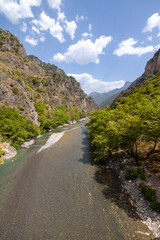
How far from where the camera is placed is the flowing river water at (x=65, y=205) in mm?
9016

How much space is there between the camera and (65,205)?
1183 cm

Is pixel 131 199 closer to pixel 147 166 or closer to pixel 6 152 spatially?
pixel 147 166

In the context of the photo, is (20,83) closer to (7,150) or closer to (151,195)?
(7,150)

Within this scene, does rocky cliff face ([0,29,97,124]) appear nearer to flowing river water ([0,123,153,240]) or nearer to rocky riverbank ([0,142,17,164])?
rocky riverbank ([0,142,17,164])

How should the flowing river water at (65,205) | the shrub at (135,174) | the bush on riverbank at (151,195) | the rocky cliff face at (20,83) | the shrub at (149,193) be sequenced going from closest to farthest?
the flowing river water at (65,205), the bush on riverbank at (151,195), the shrub at (149,193), the shrub at (135,174), the rocky cliff face at (20,83)

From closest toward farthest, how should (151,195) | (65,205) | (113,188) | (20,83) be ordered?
(151,195) < (65,205) < (113,188) < (20,83)

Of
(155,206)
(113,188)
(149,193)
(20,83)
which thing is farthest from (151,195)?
(20,83)

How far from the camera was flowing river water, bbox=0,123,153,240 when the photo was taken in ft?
29.6

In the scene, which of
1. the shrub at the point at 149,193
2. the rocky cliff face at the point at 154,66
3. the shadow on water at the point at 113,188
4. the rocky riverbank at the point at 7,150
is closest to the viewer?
the shrub at the point at 149,193

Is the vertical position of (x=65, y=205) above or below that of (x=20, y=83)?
below

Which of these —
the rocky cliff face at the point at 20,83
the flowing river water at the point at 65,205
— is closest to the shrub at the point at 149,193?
the flowing river water at the point at 65,205

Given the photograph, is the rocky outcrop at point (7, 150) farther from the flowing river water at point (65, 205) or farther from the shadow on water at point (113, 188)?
the shadow on water at point (113, 188)

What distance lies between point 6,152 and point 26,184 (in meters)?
12.2

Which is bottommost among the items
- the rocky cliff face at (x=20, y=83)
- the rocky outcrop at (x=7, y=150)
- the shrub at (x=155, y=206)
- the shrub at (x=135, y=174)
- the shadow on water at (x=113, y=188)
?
the shadow on water at (x=113, y=188)
